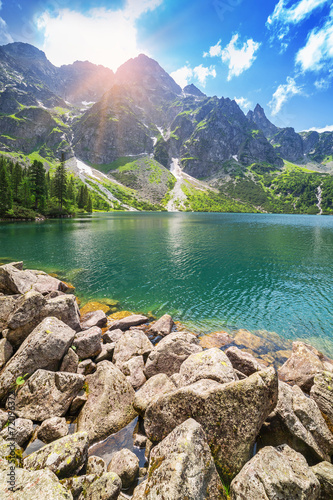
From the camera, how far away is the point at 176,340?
45.8 ft

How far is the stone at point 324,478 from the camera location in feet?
20.6

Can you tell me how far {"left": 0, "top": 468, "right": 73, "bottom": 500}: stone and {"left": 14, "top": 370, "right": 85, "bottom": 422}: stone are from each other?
3906mm

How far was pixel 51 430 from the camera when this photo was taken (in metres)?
8.26

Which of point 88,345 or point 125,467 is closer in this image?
point 125,467

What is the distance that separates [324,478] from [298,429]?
1221mm

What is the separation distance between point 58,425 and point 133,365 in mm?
4769

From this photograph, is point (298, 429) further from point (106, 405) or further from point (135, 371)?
point (135, 371)

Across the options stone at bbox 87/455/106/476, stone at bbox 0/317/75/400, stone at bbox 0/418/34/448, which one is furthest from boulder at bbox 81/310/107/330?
stone at bbox 87/455/106/476

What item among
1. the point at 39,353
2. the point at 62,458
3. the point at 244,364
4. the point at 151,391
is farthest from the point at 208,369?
the point at 39,353

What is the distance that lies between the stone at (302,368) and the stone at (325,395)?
2.69m

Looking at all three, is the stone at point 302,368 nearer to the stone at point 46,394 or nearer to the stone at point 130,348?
the stone at point 130,348

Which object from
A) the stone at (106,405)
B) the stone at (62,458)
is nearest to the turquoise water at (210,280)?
the stone at (106,405)

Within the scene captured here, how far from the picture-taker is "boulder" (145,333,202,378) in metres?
12.6

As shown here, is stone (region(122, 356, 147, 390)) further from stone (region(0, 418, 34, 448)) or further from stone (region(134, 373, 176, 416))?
stone (region(0, 418, 34, 448))
